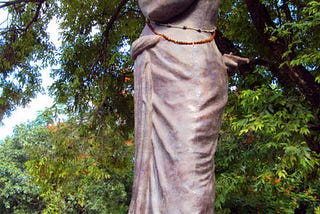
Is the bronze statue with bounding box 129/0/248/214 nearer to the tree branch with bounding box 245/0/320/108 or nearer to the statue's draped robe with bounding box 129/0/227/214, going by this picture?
the statue's draped robe with bounding box 129/0/227/214

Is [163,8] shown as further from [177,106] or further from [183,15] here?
[177,106]

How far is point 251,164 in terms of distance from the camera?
6594mm

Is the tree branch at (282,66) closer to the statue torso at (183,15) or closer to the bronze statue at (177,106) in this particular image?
the statue torso at (183,15)

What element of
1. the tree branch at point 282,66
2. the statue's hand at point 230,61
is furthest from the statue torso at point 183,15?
the tree branch at point 282,66

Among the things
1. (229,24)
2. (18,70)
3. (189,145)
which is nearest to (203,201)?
(189,145)

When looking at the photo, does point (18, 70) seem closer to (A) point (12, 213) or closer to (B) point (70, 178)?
(B) point (70, 178)

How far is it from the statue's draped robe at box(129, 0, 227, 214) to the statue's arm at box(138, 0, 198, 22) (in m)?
0.03

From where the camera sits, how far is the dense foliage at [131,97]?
19.0ft

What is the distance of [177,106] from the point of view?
2453 millimetres

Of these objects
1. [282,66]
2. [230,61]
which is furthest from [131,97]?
[230,61]

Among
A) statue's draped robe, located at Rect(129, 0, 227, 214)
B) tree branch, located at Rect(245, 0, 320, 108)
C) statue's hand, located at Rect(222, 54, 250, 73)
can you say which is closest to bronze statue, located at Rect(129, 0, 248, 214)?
statue's draped robe, located at Rect(129, 0, 227, 214)

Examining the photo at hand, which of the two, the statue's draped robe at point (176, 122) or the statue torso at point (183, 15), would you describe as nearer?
the statue's draped robe at point (176, 122)

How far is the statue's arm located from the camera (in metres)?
2.63

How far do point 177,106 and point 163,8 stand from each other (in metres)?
0.59
